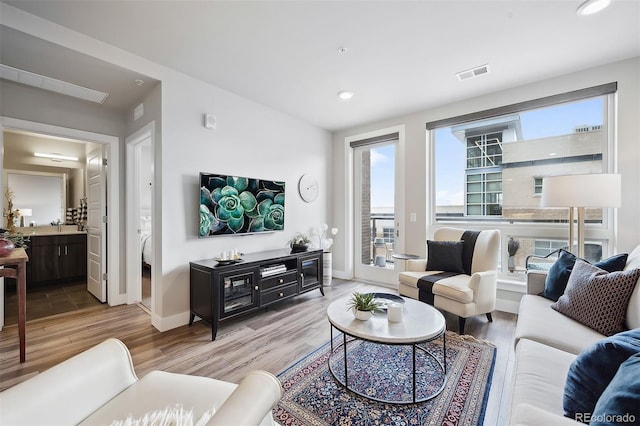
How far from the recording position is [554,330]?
1598mm

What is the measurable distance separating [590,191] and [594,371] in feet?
6.57

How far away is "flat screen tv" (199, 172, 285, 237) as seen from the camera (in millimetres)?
2859

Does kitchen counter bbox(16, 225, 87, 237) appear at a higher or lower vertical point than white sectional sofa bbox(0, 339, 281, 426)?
higher

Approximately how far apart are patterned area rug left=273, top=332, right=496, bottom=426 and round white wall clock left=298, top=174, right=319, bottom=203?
93.6 inches

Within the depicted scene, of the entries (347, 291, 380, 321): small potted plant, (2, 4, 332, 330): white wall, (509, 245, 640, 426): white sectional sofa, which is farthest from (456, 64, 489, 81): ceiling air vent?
(347, 291, 380, 321): small potted plant

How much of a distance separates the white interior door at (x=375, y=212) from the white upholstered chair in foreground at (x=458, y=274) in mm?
934

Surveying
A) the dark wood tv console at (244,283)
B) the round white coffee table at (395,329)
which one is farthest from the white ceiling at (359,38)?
the round white coffee table at (395,329)

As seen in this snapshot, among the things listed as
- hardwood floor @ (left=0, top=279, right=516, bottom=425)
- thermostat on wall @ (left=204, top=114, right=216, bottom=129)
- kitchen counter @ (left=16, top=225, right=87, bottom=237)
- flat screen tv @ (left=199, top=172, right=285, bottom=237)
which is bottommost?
hardwood floor @ (left=0, top=279, right=516, bottom=425)

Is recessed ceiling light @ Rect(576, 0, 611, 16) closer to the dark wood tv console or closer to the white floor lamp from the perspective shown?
the white floor lamp

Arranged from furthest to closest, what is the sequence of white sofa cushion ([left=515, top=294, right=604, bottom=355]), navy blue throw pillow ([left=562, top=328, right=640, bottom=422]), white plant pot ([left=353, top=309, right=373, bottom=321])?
white plant pot ([left=353, top=309, right=373, bottom=321]) → white sofa cushion ([left=515, top=294, right=604, bottom=355]) → navy blue throw pillow ([left=562, top=328, right=640, bottom=422])

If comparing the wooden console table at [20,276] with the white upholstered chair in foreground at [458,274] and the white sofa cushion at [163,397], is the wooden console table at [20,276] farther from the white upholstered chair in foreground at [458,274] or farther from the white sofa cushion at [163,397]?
the white upholstered chair in foreground at [458,274]

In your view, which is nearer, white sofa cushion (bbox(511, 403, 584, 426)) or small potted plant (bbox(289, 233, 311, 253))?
white sofa cushion (bbox(511, 403, 584, 426))

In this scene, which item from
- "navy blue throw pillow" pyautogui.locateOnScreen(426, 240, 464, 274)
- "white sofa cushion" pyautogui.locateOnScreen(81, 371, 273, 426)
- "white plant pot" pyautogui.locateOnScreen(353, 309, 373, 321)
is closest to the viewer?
"white sofa cushion" pyautogui.locateOnScreen(81, 371, 273, 426)

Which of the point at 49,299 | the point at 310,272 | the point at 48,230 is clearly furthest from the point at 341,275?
the point at 48,230
